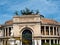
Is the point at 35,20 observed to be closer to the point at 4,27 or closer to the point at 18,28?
the point at 18,28

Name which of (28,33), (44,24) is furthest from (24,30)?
(44,24)

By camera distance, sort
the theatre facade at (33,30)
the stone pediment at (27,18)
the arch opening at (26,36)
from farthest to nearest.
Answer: the arch opening at (26,36)
the stone pediment at (27,18)
the theatre facade at (33,30)

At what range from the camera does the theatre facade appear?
180 feet

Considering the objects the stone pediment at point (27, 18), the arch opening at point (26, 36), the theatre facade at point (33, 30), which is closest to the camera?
the theatre facade at point (33, 30)

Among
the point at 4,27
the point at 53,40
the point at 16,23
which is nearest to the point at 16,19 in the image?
the point at 16,23

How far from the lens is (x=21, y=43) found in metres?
55.2

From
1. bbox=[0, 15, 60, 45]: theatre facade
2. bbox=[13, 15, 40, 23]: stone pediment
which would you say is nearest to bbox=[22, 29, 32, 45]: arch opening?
bbox=[0, 15, 60, 45]: theatre facade

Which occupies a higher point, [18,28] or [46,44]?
[18,28]

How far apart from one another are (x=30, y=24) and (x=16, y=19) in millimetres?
3213

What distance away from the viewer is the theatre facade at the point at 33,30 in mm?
54812

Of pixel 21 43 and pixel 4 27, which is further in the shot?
pixel 4 27

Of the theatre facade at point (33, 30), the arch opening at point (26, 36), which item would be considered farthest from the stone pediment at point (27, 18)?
the arch opening at point (26, 36)

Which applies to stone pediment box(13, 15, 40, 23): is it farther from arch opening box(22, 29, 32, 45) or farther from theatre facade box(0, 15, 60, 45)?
arch opening box(22, 29, 32, 45)

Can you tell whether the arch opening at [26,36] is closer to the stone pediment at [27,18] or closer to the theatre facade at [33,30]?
the theatre facade at [33,30]
